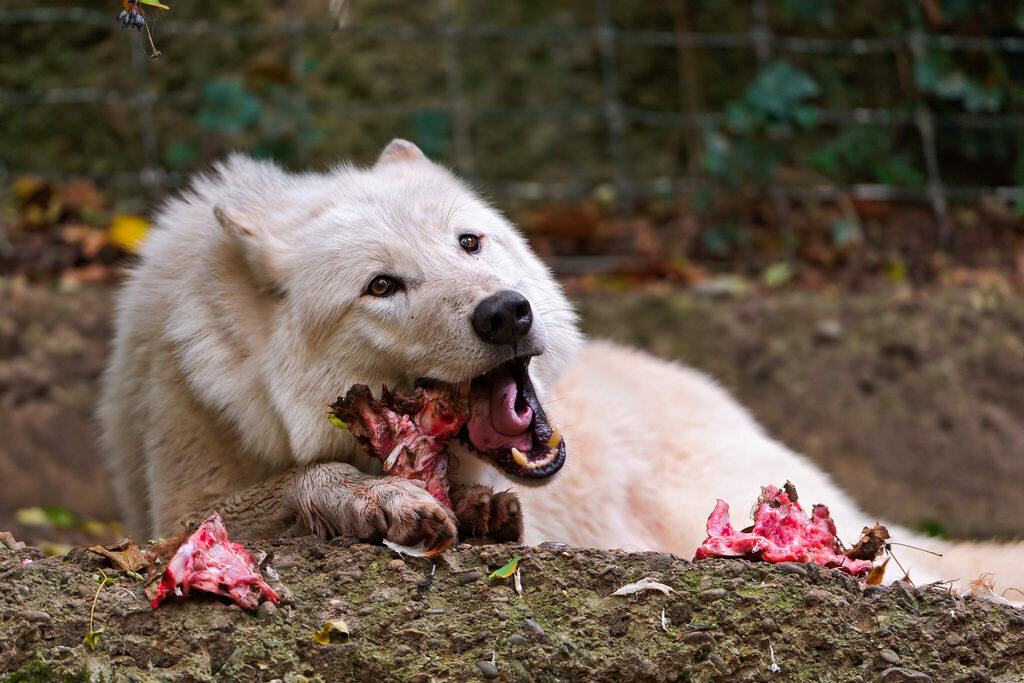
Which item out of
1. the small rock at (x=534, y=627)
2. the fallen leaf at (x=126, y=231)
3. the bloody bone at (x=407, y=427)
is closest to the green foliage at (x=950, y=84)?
the fallen leaf at (x=126, y=231)

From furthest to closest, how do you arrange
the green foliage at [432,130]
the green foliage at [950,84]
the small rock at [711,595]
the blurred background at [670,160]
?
1. the green foliage at [432,130]
2. the green foliage at [950,84]
3. the blurred background at [670,160]
4. the small rock at [711,595]

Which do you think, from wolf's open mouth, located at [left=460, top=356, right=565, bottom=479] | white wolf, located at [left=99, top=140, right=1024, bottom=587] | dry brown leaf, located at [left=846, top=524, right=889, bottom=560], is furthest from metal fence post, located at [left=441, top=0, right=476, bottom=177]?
dry brown leaf, located at [left=846, top=524, right=889, bottom=560]

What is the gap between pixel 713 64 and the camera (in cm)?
774

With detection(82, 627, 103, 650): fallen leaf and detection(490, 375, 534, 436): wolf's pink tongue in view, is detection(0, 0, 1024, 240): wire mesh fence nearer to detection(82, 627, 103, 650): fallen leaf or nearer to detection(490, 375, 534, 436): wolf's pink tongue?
detection(490, 375, 534, 436): wolf's pink tongue

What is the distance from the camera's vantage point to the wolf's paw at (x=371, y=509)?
9.36 ft

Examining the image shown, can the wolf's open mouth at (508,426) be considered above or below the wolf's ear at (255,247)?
below

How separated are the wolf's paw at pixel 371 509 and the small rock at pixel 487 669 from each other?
370mm

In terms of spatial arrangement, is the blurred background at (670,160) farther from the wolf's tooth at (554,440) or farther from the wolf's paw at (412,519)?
the wolf's paw at (412,519)

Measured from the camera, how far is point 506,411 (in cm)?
318

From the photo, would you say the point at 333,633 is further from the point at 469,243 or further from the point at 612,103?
the point at 612,103

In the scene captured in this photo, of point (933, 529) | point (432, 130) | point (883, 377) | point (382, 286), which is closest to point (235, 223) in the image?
point (382, 286)

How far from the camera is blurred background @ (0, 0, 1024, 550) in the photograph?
6316 mm

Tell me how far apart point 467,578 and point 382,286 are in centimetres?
93

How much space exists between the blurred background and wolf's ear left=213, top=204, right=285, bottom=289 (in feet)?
9.84
